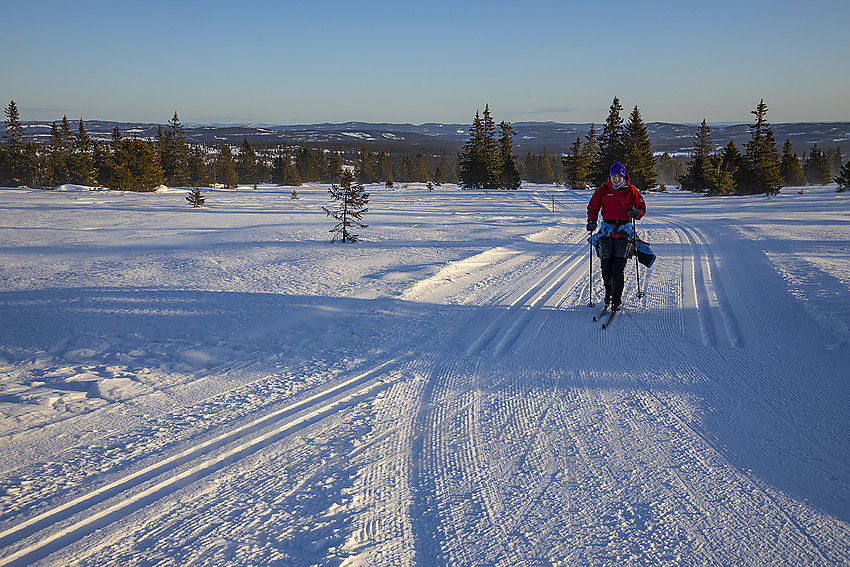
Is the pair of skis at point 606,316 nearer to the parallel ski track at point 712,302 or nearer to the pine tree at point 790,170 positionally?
the parallel ski track at point 712,302

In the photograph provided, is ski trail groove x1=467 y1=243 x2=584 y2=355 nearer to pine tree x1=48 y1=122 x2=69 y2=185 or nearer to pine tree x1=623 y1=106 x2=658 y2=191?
pine tree x1=623 y1=106 x2=658 y2=191

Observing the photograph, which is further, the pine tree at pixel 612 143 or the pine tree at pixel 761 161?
the pine tree at pixel 612 143

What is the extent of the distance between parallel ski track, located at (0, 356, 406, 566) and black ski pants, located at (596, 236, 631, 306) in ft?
13.8

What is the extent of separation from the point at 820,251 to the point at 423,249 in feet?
33.5

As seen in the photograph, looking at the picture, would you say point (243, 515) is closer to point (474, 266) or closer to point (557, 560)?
point (557, 560)

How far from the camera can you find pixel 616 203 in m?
7.33

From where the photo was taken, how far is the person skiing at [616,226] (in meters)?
7.24

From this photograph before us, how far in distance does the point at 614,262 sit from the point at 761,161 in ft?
152

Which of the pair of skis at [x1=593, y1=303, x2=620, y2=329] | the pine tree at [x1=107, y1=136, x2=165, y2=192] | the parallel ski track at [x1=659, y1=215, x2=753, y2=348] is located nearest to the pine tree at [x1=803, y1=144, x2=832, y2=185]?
the parallel ski track at [x1=659, y1=215, x2=753, y2=348]

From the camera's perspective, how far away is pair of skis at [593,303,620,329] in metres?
6.98

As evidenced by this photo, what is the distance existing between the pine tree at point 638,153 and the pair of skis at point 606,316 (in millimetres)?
46391

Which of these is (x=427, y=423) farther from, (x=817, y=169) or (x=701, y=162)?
(x=817, y=169)

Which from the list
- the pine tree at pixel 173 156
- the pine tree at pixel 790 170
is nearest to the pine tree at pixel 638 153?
the pine tree at pixel 790 170

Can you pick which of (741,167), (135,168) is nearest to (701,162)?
(741,167)
